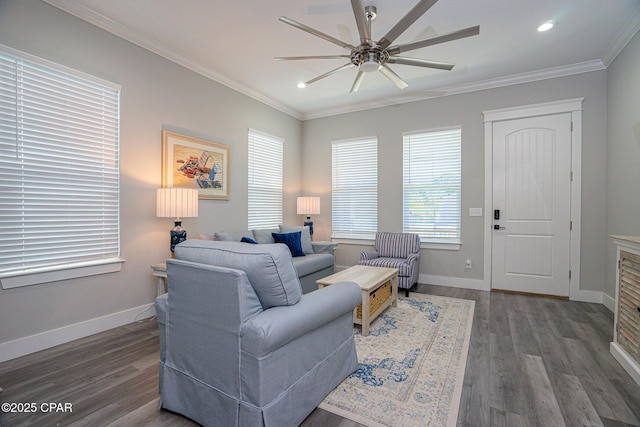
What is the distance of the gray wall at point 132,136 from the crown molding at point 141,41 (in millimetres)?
56

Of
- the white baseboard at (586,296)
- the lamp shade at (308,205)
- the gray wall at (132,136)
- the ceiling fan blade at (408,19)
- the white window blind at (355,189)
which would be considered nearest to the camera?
the ceiling fan blade at (408,19)

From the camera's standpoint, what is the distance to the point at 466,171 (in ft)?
15.2

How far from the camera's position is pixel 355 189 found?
18.2ft

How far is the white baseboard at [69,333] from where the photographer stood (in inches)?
95.7

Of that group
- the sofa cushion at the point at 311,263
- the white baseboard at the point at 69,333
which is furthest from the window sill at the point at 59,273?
the sofa cushion at the point at 311,263

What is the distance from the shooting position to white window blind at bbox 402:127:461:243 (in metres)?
4.73

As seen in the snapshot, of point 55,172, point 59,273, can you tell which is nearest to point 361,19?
point 55,172

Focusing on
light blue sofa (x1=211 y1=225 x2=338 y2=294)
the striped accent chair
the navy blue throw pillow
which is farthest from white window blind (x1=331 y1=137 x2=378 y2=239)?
the navy blue throw pillow

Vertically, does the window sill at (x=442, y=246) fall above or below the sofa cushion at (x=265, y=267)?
below

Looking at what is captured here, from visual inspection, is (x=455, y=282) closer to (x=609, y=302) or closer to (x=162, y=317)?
(x=609, y=302)

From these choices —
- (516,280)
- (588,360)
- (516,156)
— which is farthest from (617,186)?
(588,360)

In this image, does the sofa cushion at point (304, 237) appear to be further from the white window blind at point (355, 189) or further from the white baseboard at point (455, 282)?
the white baseboard at point (455, 282)

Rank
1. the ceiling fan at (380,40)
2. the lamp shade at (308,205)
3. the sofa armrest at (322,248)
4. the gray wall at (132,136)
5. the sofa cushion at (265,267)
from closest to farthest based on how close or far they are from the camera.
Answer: the sofa cushion at (265,267), the ceiling fan at (380,40), the gray wall at (132,136), the sofa armrest at (322,248), the lamp shade at (308,205)

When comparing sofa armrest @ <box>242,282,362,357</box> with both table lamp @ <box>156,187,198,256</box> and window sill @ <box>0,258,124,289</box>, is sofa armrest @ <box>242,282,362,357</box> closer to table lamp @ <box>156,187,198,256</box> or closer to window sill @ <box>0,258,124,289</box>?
table lamp @ <box>156,187,198,256</box>
